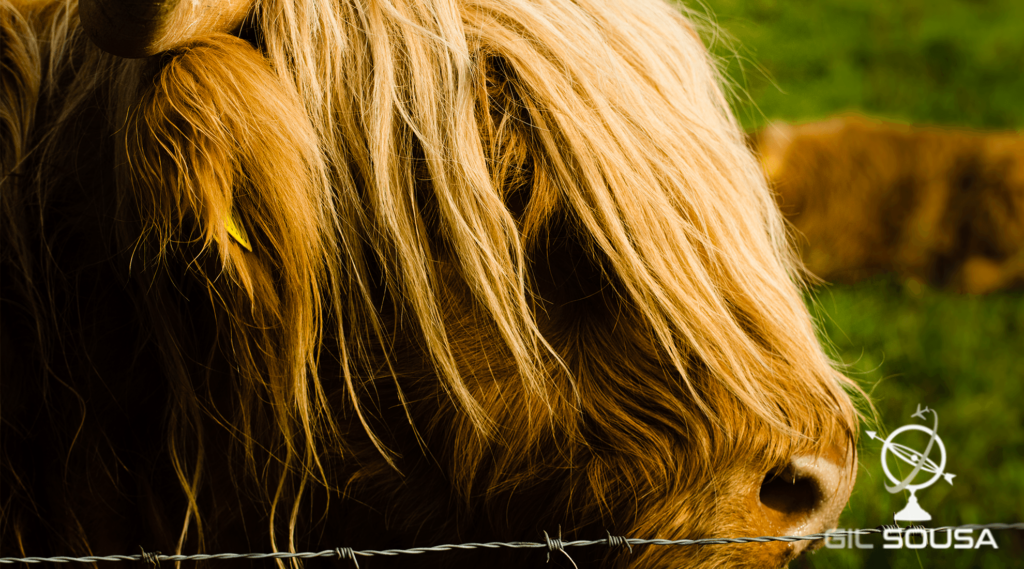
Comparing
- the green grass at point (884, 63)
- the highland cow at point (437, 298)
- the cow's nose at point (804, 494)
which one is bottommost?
the green grass at point (884, 63)

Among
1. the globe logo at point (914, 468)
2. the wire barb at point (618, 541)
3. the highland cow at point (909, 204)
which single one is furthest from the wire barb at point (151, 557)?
the highland cow at point (909, 204)

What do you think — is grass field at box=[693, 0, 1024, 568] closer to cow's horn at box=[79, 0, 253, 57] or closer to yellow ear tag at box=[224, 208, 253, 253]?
yellow ear tag at box=[224, 208, 253, 253]

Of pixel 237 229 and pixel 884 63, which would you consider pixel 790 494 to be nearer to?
pixel 237 229

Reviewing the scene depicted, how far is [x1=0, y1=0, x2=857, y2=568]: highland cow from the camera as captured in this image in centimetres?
131

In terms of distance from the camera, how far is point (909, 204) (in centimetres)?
580

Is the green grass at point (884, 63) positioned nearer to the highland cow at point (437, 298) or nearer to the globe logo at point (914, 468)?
the globe logo at point (914, 468)

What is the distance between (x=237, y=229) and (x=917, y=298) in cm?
506

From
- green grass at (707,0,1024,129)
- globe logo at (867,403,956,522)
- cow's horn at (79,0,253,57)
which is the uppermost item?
cow's horn at (79,0,253,57)

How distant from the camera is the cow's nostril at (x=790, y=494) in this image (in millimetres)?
1359

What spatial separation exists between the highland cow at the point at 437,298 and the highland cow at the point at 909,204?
4.47 meters

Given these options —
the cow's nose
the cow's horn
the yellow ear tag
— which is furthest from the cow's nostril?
the cow's horn

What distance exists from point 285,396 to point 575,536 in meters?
0.55

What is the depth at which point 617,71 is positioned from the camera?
1.39 metres

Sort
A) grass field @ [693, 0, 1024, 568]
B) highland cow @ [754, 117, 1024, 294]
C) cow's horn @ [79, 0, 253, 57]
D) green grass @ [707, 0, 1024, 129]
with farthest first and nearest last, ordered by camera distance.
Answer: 1. green grass @ [707, 0, 1024, 129]
2. highland cow @ [754, 117, 1024, 294]
3. grass field @ [693, 0, 1024, 568]
4. cow's horn @ [79, 0, 253, 57]
